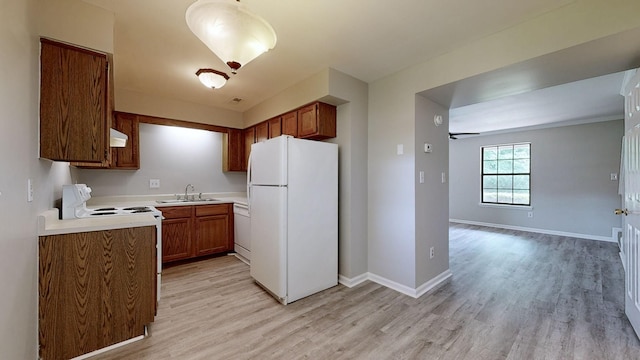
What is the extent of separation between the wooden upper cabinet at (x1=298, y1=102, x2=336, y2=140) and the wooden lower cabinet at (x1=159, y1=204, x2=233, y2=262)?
1.95 meters

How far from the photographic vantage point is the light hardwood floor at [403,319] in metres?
1.84

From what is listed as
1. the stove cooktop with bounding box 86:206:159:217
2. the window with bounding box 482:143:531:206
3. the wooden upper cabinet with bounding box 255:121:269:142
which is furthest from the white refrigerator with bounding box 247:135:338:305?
the window with bounding box 482:143:531:206

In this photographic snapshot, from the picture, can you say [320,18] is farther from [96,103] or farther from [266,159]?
[96,103]

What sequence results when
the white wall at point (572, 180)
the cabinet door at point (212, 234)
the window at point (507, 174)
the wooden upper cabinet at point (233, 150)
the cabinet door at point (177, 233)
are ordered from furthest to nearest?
the window at point (507, 174) → the white wall at point (572, 180) → the wooden upper cabinet at point (233, 150) → the cabinet door at point (212, 234) → the cabinet door at point (177, 233)

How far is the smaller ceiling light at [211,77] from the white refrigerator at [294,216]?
2.70 feet

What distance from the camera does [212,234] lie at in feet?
13.0

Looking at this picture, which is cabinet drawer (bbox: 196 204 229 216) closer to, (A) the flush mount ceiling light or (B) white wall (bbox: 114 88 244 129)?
(B) white wall (bbox: 114 88 244 129)

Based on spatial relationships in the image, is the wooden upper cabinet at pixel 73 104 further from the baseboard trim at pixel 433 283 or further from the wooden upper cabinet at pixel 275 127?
the baseboard trim at pixel 433 283

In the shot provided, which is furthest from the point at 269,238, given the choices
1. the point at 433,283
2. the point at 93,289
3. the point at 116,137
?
the point at 433,283

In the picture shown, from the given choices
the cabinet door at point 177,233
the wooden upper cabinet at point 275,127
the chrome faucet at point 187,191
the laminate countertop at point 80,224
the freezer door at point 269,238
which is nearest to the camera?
the laminate countertop at point 80,224

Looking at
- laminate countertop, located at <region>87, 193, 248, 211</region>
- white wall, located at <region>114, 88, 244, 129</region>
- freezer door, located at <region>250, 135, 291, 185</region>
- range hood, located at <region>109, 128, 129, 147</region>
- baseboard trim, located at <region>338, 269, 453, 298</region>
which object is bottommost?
baseboard trim, located at <region>338, 269, 453, 298</region>

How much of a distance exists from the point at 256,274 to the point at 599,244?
20.8 ft

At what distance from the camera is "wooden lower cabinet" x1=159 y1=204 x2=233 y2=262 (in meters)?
3.55

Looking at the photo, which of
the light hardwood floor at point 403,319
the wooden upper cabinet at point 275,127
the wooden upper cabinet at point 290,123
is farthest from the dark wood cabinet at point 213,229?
the wooden upper cabinet at point 290,123
